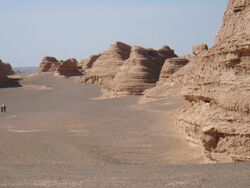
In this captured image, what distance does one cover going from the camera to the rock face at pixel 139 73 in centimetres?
4128

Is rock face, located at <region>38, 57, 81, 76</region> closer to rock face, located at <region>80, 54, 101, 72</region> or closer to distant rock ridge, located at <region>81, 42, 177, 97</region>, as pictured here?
rock face, located at <region>80, 54, 101, 72</region>

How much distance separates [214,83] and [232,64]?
1221mm

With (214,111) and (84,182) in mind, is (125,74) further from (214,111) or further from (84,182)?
(84,182)

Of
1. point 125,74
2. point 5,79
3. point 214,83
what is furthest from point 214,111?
point 5,79

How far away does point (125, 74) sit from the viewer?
42.2 m

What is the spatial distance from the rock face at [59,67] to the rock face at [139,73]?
27.7 meters

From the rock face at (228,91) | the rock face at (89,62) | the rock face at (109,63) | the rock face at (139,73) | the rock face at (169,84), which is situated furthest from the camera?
the rock face at (89,62)

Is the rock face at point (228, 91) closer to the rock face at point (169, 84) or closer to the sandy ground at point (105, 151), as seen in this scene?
the sandy ground at point (105, 151)

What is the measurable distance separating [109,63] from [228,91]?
134 ft

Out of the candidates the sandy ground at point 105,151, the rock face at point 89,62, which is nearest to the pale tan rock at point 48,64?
the rock face at point 89,62

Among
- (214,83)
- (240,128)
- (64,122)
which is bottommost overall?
(64,122)

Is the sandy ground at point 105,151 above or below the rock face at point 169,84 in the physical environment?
below

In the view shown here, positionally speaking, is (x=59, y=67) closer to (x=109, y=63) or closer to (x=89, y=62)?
(x=89, y=62)

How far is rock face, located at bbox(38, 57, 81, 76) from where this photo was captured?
7038cm
